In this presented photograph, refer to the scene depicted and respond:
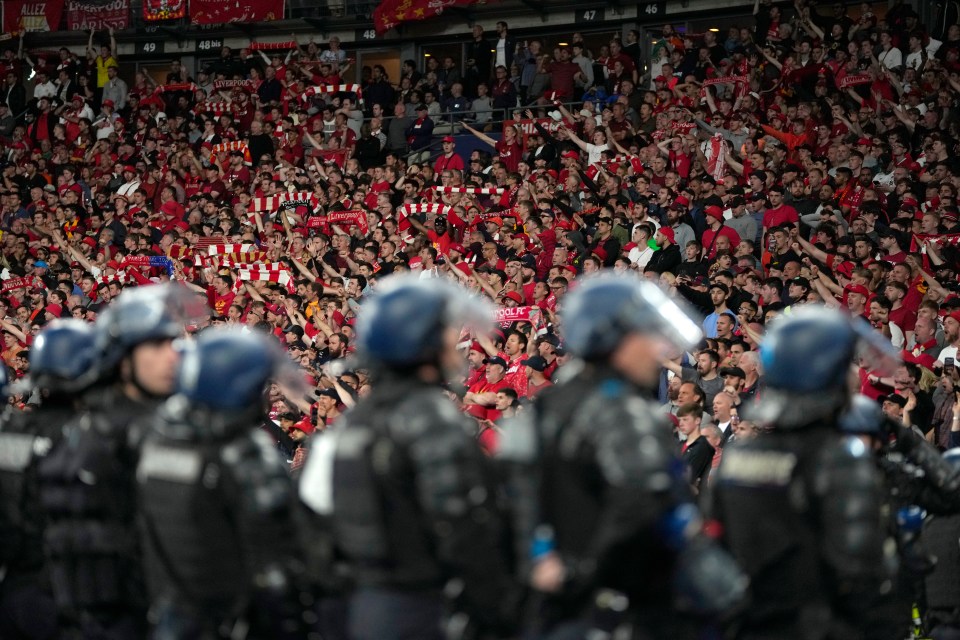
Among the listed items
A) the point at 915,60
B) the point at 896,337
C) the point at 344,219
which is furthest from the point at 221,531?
the point at 915,60

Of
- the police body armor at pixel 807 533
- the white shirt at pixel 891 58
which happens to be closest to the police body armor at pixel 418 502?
the police body armor at pixel 807 533

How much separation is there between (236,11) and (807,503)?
2605cm

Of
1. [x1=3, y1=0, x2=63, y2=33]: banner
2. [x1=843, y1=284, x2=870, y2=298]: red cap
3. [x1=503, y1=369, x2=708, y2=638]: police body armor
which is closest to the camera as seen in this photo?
[x1=503, y1=369, x2=708, y2=638]: police body armor

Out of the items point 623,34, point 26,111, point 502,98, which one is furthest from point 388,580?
point 26,111

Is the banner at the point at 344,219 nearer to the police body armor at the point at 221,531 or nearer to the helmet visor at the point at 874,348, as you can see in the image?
the helmet visor at the point at 874,348

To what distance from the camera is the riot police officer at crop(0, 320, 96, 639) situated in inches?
245

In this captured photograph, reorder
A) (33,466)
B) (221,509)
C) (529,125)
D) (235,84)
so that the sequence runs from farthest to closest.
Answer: (235,84) < (529,125) < (33,466) < (221,509)

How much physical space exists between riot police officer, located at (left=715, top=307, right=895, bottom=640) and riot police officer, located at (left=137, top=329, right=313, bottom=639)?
1571mm

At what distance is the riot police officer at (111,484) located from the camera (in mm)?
5527

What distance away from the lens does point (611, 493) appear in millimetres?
4031

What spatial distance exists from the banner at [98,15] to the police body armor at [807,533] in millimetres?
28203

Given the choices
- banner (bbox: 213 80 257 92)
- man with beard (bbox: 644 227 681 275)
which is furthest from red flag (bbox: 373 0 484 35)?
man with beard (bbox: 644 227 681 275)

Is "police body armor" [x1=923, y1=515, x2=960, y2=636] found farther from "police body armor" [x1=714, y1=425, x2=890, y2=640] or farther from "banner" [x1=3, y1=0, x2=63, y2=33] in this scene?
"banner" [x1=3, y1=0, x2=63, y2=33]

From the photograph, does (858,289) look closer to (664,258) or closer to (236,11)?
(664,258)
